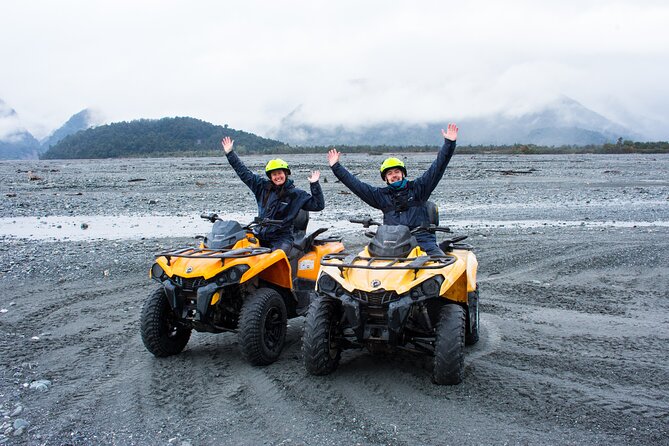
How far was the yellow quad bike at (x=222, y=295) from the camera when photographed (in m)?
5.82

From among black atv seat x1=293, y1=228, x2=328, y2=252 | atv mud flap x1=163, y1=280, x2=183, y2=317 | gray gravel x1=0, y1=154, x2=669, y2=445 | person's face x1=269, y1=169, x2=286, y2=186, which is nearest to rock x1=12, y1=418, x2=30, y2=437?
gray gravel x1=0, y1=154, x2=669, y2=445

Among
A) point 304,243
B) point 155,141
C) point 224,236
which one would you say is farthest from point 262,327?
point 155,141

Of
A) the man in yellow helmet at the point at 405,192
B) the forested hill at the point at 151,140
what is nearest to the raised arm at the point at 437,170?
the man in yellow helmet at the point at 405,192

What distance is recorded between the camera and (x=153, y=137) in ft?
358

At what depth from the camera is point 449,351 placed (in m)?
5.15

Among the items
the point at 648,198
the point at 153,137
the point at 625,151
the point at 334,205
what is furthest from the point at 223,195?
the point at 153,137

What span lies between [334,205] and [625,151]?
49.6 metres

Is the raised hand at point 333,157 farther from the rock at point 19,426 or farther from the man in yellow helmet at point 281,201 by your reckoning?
the rock at point 19,426

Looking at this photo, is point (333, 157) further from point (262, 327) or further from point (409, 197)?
point (262, 327)

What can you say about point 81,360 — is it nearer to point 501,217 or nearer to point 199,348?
point 199,348

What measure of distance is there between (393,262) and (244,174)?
2.89 meters

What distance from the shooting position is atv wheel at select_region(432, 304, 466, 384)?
5.15m

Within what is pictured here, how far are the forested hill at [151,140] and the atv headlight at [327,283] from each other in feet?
298

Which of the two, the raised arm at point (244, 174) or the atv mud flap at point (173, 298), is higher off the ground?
the raised arm at point (244, 174)
